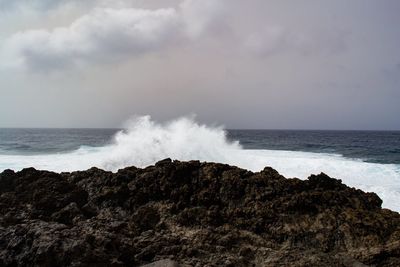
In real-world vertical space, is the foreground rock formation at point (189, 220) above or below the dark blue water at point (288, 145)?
above

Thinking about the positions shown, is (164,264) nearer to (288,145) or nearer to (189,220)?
(189,220)

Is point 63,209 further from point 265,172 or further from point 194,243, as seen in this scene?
point 265,172

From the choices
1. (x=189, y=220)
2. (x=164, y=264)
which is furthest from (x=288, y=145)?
(x=164, y=264)

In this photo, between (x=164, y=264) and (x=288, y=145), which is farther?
(x=288, y=145)

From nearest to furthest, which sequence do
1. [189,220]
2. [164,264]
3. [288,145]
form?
1. [164,264]
2. [189,220]
3. [288,145]

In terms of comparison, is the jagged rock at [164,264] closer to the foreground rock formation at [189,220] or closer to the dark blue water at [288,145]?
the foreground rock formation at [189,220]

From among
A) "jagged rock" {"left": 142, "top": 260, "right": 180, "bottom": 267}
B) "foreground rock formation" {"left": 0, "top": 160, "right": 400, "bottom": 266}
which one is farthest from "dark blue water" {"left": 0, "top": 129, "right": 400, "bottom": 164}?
"jagged rock" {"left": 142, "top": 260, "right": 180, "bottom": 267}

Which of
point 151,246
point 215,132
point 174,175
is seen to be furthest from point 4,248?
point 215,132

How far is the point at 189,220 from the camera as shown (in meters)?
5.07

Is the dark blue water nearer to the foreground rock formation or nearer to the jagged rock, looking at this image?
the foreground rock formation

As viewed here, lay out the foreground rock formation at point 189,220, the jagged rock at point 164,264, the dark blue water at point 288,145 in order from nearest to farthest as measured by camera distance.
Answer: the jagged rock at point 164,264, the foreground rock formation at point 189,220, the dark blue water at point 288,145

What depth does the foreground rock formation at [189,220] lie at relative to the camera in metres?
4.12

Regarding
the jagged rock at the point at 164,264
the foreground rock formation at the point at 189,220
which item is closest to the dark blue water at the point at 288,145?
the foreground rock formation at the point at 189,220

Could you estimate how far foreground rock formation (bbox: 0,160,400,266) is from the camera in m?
4.12
